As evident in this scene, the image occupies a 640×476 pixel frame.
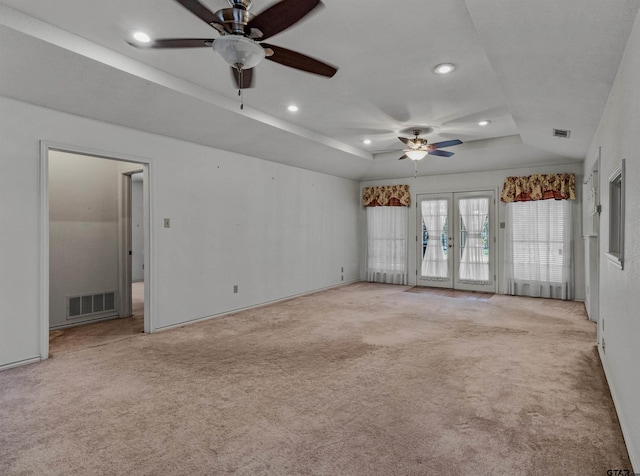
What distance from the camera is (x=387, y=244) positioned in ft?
28.3

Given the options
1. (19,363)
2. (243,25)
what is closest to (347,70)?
(243,25)

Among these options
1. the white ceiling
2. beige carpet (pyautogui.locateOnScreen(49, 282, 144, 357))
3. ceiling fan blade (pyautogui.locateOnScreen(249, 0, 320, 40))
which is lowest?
beige carpet (pyautogui.locateOnScreen(49, 282, 144, 357))

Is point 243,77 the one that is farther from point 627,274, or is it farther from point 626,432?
point 626,432

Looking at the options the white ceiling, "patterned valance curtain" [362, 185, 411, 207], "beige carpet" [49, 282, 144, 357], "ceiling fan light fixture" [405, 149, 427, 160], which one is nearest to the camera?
the white ceiling

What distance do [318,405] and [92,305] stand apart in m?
4.07

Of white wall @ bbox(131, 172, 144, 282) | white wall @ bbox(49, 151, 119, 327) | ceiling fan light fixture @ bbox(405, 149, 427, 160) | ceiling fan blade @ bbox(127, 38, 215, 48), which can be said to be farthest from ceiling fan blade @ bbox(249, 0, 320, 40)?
white wall @ bbox(131, 172, 144, 282)

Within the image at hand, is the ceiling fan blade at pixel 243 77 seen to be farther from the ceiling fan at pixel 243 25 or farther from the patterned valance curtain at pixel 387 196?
the patterned valance curtain at pixel 387 196

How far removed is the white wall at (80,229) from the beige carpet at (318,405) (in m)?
1.49

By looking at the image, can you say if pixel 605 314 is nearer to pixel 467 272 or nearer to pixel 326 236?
pixel 467 272

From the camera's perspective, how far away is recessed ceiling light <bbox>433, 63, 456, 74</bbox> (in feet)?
11.1

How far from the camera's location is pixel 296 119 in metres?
5.19

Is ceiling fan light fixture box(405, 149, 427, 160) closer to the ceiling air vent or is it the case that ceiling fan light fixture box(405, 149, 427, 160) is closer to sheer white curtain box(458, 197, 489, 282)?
the ceiling air vent

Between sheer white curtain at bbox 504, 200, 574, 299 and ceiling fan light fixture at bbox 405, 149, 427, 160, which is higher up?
ceiling fan light fixture at bbox 405, 149, 427, 160

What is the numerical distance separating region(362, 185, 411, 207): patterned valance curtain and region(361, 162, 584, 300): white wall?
133 mm
